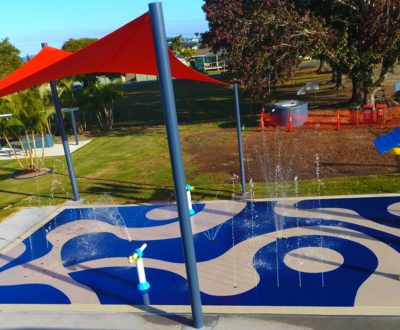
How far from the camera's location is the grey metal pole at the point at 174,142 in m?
4.82

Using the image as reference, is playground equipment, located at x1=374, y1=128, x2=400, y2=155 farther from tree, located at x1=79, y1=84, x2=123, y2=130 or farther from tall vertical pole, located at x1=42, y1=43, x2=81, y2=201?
tree, located at x1=79, y1=84, x2=123, y2=130

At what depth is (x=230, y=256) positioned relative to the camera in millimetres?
8164

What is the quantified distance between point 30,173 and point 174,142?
12787 mm

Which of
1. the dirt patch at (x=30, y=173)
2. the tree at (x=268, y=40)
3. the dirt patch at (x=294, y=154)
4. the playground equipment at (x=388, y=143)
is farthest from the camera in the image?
the tree at (x=268, y=40)

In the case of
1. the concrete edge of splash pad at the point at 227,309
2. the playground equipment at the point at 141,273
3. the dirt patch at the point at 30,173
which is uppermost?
the dirt patch at the point at 30,173

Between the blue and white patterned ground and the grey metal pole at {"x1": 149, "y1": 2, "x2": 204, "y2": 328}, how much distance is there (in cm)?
107

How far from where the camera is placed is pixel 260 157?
15.1 metres

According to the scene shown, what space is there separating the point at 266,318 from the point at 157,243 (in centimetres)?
361

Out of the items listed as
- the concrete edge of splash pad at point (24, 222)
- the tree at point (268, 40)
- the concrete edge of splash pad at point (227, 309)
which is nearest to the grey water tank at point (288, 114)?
the tree at point (268, 40)

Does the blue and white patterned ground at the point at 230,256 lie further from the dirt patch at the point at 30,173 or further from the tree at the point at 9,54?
the tree at the point at 9,54

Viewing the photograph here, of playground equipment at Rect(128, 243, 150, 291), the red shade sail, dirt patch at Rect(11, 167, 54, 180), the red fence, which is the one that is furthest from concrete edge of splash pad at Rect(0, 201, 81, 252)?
the red fence

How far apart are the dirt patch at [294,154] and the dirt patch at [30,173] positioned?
580 centimetres

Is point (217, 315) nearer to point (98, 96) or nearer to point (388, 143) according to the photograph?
point (388, 143)

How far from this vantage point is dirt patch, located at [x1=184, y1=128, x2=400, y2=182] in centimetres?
1284
